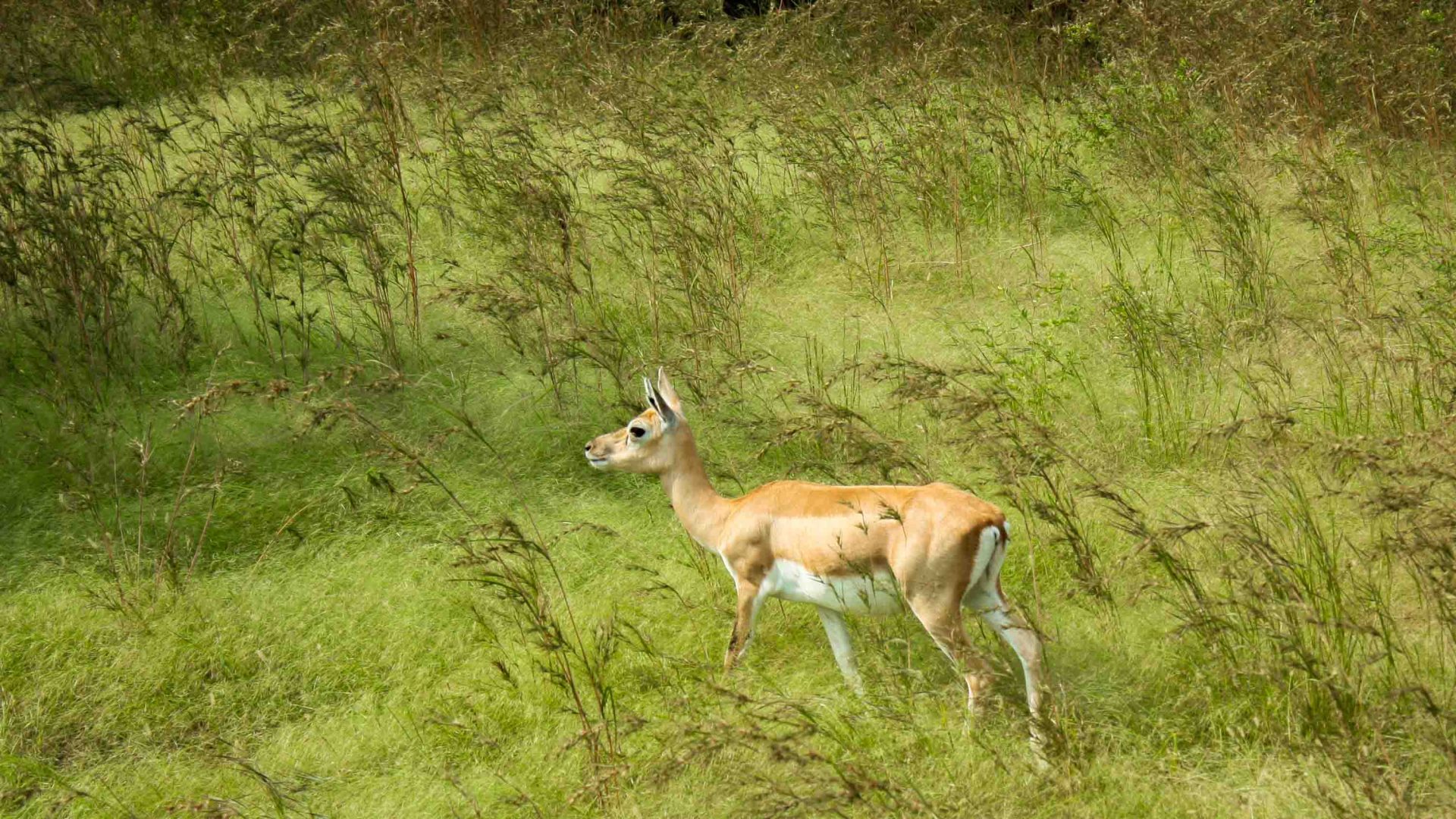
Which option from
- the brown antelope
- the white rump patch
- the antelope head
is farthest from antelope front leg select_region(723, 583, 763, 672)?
the white rump patch

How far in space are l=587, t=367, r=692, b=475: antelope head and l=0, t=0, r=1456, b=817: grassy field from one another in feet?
1.41

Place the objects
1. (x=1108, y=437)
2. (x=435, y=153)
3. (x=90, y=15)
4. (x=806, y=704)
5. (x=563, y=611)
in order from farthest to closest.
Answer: (x=90, y=15) → (x=435, y=153) → (x=1108, y=437) → (x=563, y=611) → (x=806, y=704)

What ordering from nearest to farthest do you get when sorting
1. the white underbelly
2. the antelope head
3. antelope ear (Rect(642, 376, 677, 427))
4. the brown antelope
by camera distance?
the brown antelope → the white underbelly → antelope ear (Rect(642, 376, 677, 427)) → the antelope head

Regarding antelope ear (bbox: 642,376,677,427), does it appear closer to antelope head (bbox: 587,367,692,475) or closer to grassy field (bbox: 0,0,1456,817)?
antelope head (bbox: 587,367,692,475)

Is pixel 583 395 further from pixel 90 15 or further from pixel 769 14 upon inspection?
pixel 90 15

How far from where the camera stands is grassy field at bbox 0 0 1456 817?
14.4 feet

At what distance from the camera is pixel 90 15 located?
1272 cm

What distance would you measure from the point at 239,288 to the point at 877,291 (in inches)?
151

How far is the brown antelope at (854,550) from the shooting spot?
4.61 m

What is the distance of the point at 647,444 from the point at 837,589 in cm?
109

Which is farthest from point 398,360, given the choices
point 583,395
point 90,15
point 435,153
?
point 90,15

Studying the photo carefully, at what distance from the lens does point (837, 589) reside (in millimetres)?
4910

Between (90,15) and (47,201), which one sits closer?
(47,201)

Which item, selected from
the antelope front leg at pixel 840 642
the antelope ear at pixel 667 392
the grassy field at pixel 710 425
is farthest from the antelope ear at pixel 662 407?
the antelope front leg at pixel 840 642
